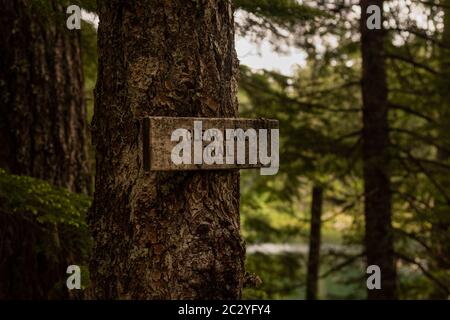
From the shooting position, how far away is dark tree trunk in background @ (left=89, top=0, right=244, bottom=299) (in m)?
2.70

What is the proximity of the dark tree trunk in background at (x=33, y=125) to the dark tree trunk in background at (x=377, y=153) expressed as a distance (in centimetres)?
417

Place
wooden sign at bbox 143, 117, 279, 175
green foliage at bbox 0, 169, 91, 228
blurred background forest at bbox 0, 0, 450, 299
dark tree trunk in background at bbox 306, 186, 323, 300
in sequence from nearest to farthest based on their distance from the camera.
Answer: wooden sign at bbox 143, 117, 279, 175, green foliage at bbox 0, 169, 91, 228, blurred background forest at bbox 0, 0, 450, 299, dark tree trunk in background at bbox 306, 186, 323, 300

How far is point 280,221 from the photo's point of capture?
20188 mm

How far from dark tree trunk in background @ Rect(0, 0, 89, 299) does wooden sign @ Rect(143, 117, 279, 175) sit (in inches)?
104

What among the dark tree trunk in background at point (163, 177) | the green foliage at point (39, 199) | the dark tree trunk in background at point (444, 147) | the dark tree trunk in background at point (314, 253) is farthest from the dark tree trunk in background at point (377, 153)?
the dark tree trunk in background at point (163, 177)

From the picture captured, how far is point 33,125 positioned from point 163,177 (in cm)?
287

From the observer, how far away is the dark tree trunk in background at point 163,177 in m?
2.70

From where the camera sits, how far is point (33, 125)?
17.1 feet

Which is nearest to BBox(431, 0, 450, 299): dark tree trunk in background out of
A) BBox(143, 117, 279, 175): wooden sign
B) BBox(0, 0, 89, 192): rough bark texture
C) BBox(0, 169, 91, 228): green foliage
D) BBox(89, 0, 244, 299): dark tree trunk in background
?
BBox(0, 0, 89, 192): rough bark texture

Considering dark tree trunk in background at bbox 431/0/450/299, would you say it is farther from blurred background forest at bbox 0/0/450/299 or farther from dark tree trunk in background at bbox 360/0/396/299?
dark tree trunk in background at bbox 360/0/396/299

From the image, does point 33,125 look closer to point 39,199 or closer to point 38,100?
point 38,100

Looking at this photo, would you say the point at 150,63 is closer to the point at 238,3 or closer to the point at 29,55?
the point at 238,3

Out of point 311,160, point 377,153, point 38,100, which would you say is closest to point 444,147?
point 377,153

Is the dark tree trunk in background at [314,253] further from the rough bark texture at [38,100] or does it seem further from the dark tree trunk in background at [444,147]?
the rough bark texture at [38,100]
